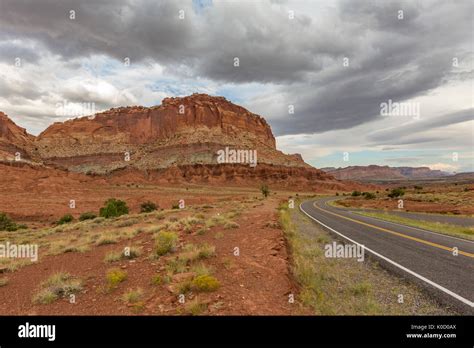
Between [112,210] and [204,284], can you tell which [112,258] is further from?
[112,210]

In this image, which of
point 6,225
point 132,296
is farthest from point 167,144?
point 132,296

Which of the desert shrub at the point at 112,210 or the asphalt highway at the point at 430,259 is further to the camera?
the desert shrub at the point at 112,210

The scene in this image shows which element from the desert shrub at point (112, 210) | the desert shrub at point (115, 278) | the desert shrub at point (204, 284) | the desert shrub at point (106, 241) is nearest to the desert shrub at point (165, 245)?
the desert shrub at point (115, 278)

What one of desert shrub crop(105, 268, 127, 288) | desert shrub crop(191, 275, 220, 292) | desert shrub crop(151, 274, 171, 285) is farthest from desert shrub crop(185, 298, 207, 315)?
desert shrub crop(105, 268, 127, 288)

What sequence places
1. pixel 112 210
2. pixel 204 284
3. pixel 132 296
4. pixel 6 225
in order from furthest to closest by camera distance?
pixel 112 210
pixel 6 225
pixel 204 284
pixel 132 296

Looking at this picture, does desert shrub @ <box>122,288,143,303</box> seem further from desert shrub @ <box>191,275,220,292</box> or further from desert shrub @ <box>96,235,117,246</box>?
desert shrub @ <box>96,235,117,246</box>

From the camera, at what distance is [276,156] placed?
4577 inches

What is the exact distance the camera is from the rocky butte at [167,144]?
3748 inches

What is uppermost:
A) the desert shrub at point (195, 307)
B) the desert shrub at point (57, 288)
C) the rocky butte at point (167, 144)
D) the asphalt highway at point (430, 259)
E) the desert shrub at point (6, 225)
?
the rocky butte at point (167, 144)

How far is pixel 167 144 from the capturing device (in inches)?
4274

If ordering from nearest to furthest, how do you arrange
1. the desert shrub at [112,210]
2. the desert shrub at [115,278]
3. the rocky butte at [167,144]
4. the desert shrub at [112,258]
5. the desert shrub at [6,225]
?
the desert shrub at [115,278], the desert shrub at [112,258], the desert shrub at [6,225], the desert shrub at [112,210], the rocky butte at [167,144]

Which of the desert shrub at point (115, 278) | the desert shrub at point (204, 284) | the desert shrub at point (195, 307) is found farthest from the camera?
the desert shrub at point (115, 278)

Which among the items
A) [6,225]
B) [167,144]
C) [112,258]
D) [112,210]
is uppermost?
[167,144]

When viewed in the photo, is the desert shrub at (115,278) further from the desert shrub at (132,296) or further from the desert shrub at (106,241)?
the desert shrub at (106,241)
